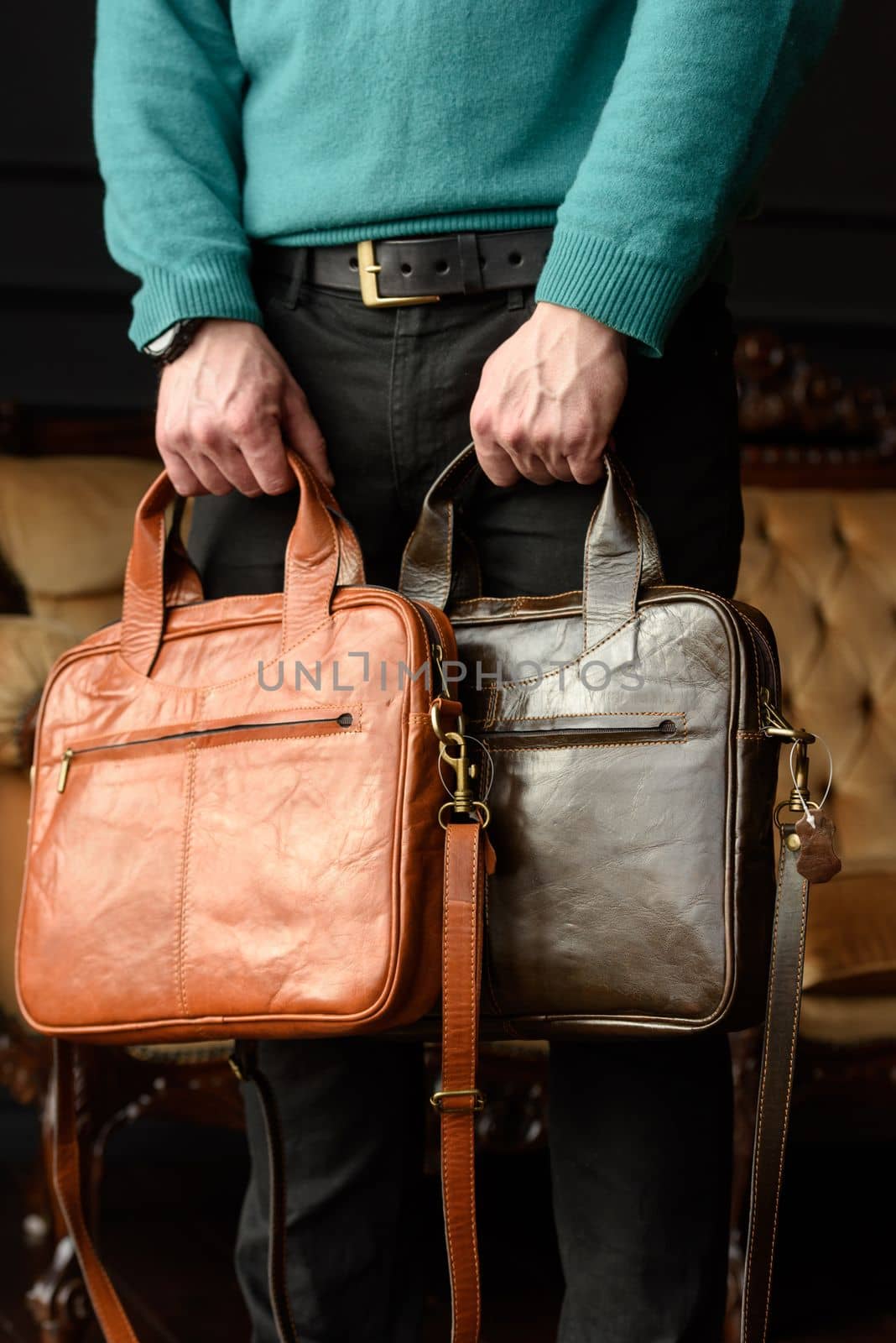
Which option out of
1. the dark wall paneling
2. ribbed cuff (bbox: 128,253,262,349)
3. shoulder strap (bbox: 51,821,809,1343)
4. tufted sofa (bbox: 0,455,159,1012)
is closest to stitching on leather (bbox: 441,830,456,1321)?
shoulder strap (bbox: 51,821,809,1343)

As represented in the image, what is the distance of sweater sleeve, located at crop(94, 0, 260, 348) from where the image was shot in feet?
2.62

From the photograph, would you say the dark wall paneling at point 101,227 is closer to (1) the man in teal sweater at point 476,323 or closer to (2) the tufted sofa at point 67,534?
(2) the tufted sofa at point 67,534

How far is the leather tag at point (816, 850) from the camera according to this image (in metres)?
0.69

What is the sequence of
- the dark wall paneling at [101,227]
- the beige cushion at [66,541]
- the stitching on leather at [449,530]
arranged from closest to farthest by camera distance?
the stitching on leather at [449,530]
the beige cushion at [66,541]
the dark wall paneling at [101,227]

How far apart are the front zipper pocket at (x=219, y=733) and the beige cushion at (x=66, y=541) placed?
1046 millimetres

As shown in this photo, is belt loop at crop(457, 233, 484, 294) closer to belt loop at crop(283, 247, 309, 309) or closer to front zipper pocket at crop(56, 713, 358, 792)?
belt loop at crop(283, 247, 309, 309)

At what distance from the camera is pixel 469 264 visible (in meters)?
0.75

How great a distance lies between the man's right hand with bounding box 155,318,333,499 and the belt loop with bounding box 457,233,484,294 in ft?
0.42

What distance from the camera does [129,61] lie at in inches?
33.7

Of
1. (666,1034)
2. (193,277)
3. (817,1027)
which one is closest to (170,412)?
(193,277)

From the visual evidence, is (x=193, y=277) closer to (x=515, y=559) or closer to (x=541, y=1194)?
(x=515, y=559)

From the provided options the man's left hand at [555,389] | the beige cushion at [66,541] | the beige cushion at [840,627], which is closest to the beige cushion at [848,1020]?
the beige cushion at [840,627]

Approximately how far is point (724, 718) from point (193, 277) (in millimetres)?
423

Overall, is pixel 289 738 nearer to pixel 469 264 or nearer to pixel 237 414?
pixel 237 414
